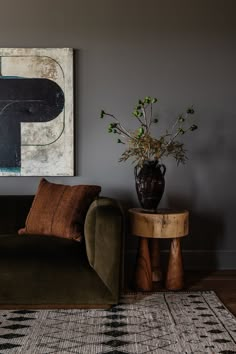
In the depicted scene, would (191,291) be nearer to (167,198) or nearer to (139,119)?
(167,198)

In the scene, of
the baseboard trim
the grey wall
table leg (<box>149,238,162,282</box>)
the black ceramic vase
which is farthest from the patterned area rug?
the grey wall

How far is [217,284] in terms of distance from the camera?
360 centimetres

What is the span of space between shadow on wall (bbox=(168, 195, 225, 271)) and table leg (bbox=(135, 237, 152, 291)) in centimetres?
72

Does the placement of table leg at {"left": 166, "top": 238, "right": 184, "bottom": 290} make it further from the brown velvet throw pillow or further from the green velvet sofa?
the brown velvet throw pillow

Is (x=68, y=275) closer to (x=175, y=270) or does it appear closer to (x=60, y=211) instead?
(x=60, y=211)

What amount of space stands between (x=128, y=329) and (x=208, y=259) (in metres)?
1.61

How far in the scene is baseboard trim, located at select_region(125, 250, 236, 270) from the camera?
405 cm

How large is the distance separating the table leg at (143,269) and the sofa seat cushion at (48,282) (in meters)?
0.45

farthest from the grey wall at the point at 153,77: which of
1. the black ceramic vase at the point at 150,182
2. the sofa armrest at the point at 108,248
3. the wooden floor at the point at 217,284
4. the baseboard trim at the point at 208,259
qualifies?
the sofa armrest at the point at 108,248

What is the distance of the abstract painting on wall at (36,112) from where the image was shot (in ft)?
12.8

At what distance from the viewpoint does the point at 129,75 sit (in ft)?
13.0

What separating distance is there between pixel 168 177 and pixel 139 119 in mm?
549

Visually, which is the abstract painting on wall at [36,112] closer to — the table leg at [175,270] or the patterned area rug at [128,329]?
the table leg at [175,270]

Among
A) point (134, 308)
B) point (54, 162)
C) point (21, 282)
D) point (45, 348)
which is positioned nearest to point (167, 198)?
point (54, 162)
